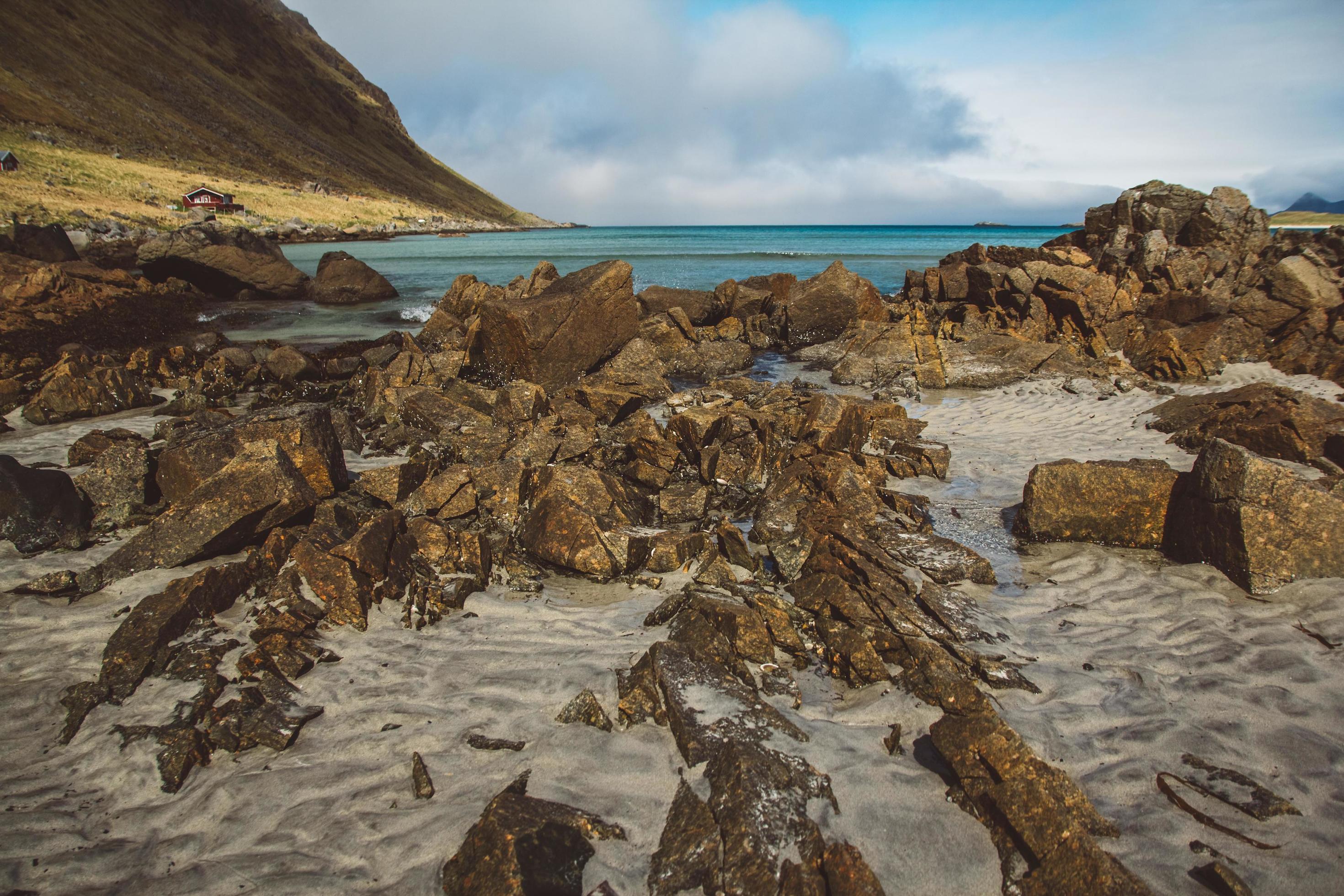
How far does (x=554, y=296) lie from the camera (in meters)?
12.3

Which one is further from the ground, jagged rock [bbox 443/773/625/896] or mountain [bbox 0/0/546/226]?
mountain [bbox 0/0/546/226]

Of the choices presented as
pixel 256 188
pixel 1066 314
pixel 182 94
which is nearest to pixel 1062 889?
pixel 1066 314

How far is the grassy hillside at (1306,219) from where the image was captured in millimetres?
67438

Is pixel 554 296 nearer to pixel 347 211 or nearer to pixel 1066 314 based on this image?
pixel 1066 314

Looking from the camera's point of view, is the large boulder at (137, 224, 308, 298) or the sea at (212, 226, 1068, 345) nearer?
the sea at (212, 226, 1068, 345)

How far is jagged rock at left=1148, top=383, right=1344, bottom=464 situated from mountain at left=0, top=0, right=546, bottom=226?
84.2 meters

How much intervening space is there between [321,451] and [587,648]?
4.22m

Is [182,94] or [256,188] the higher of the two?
[182,94]

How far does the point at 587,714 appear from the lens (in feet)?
13.2

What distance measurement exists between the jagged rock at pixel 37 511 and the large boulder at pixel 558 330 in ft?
22.3

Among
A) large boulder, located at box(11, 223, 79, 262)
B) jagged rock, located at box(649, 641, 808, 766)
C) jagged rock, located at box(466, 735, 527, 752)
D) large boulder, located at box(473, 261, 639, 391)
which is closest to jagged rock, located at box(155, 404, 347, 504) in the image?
jagged rock, located at box(466, 735, 527, 752)

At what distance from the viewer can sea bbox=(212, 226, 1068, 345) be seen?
63.8ft

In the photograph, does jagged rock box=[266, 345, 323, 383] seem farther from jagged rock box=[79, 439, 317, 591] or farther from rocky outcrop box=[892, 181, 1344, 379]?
rocky outcrop box=[892, 181, 1344, 379]

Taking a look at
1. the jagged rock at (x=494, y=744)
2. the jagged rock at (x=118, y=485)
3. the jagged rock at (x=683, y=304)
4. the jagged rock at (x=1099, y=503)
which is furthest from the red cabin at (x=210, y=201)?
the jagged rock at (x=1099, y=503)
